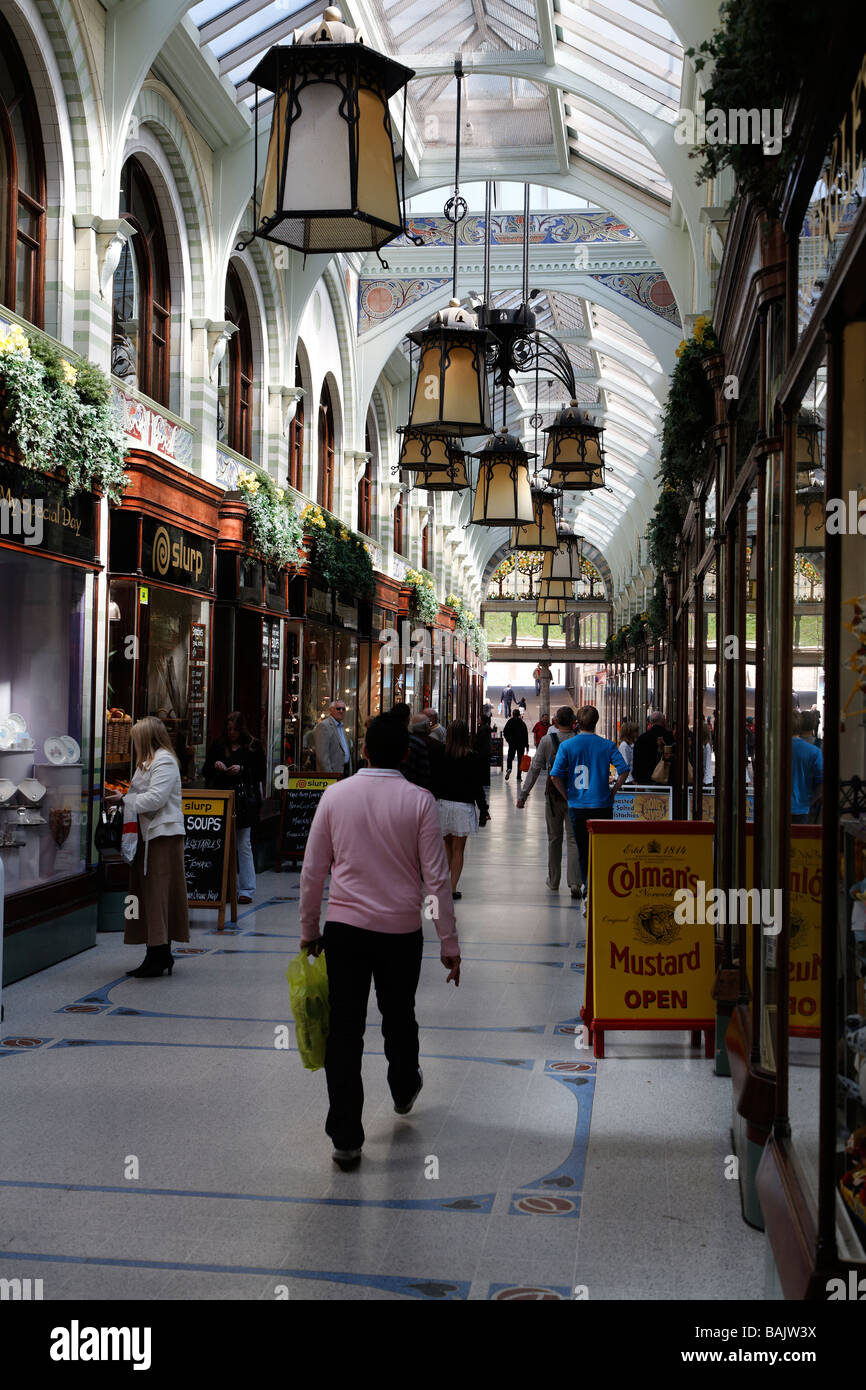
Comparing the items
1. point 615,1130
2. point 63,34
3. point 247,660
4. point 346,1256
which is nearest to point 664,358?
point 247,660

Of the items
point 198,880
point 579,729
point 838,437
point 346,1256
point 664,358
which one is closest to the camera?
point 838,437

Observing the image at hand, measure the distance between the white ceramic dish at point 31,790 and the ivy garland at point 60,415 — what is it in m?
1.93

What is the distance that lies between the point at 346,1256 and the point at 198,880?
6017 millimetres

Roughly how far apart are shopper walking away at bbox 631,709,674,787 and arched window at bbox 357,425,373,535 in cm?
879

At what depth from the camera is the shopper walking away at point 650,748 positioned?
12.6 meters

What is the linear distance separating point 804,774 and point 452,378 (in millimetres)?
6305

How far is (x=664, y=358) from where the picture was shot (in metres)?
16.4

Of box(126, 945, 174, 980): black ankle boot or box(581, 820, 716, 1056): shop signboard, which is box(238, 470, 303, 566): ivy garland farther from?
box(581, 820, 716, 1056): shop signboard

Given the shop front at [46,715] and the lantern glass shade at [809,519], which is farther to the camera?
the shop front at [46,715]

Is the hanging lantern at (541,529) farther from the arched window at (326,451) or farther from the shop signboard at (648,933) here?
the shop signboard at (648,933)

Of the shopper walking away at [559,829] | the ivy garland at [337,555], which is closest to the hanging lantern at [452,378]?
the shopper walking away at [559,829]

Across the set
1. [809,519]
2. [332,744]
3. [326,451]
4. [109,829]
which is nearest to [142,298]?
[109,829]

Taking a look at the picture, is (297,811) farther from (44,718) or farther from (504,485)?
(44,718)
